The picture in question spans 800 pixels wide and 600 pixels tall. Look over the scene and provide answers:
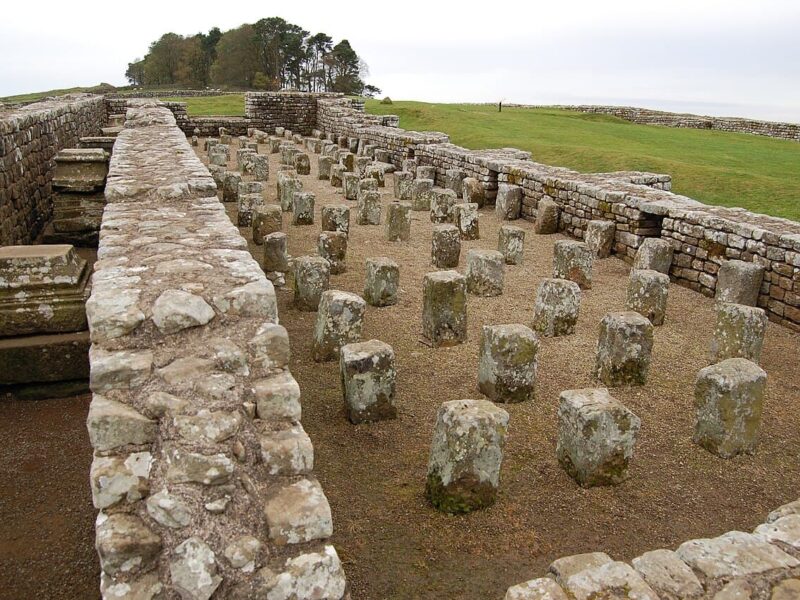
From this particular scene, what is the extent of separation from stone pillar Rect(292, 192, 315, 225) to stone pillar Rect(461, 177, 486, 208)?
4.10 meters

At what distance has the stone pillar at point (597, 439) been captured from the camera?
479 centimetres

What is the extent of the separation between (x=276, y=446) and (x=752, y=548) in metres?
2.37

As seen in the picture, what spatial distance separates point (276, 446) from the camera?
3182 millimetres

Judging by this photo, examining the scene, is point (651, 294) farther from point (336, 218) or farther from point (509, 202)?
point (509, 202)

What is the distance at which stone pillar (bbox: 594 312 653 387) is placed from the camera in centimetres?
626

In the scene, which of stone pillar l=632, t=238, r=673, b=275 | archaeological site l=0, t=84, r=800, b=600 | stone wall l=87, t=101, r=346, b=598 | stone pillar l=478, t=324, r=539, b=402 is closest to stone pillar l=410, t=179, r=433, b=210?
archaeological site l=0, t=84, r=800, b=600

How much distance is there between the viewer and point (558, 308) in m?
7.58

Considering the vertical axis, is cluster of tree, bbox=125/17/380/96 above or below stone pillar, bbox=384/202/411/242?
above

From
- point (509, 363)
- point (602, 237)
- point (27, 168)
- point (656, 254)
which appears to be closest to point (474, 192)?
point (602, 237)

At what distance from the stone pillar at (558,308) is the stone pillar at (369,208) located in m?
5.94

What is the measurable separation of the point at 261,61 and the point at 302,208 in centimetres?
5423

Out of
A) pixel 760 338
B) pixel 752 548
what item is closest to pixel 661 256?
pixel 760 338

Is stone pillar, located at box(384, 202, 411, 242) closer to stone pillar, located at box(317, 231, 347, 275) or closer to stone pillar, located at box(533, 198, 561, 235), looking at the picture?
stone pillar, located at box(317, 231, 347, 275)

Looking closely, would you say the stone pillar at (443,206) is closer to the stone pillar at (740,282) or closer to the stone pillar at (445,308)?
the stone pillar at (740,282)
